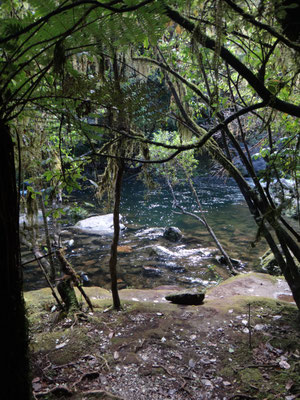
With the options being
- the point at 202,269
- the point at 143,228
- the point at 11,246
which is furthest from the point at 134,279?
the point at 11,246

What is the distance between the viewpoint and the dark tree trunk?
1.36m

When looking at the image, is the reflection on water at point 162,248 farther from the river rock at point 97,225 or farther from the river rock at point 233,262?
the river rock at point 97,225

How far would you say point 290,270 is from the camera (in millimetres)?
4391

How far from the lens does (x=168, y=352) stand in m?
3.77

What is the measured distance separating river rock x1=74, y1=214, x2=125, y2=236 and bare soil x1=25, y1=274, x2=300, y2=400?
28.0ft

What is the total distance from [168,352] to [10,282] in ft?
10.1

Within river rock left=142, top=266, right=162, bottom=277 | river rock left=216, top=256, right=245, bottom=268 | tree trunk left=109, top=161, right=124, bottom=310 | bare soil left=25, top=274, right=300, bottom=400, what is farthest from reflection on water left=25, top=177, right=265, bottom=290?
bare soil left=25, top=274, right=300, bottom=400

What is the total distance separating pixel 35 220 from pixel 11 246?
11.2 ft

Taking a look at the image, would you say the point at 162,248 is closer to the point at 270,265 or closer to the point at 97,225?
the point at 270,265

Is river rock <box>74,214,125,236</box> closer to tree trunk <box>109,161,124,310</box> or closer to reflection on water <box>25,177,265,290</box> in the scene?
reflection on water <box>25,177,265,290</box>

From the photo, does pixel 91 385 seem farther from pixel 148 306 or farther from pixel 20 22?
pixel 20 22

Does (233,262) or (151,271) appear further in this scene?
(233,262)

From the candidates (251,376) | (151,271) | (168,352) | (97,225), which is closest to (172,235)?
(151,271)

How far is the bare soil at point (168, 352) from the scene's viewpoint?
298 cm
